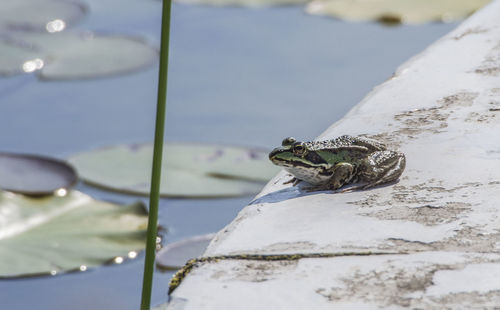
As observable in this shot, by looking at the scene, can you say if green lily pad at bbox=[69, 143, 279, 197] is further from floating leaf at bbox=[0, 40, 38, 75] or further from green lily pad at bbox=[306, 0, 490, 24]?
green lily pad at bbox=[306, 0, 490, 24]

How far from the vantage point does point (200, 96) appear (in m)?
4.16

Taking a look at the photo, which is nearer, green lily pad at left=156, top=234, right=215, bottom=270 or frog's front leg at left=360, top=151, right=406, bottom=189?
frog's front leg at left=360, top=151, right=406, bottom=189

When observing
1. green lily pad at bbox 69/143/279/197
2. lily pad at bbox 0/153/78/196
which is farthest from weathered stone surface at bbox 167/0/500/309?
lily pad at bbox 0/153/78/196

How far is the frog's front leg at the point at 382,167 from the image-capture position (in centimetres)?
175

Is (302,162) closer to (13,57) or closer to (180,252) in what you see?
(180,252)

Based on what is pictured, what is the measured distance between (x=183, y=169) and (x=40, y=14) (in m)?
2.30

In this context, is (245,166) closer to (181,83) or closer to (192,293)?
(181,83)

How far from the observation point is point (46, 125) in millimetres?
3838

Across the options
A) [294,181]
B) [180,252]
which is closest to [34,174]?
[180,252]

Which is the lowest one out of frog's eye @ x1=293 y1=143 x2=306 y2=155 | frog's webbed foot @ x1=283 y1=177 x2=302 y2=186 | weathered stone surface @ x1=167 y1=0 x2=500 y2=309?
weathered stone surface @ x1=167 y1=0 x2=500 y2=309

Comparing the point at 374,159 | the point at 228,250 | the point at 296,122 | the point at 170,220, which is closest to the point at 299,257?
the point at 228,250

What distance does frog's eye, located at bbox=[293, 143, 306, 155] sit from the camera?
6.23ft

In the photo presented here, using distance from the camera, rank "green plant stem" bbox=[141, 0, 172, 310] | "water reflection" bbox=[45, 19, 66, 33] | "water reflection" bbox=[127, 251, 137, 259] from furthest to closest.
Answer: "water reflection" bbox=[45, 19, 66, 33]
"water reflection" bbox=[127, 251, 137, 259]
"green plant stem" bbox=[141, 0, 172, 310]

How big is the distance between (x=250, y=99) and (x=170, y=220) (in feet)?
3.91
